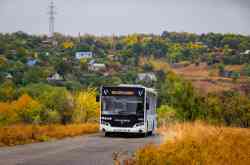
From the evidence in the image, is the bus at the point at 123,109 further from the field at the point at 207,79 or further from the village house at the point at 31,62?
the village house at the point at 31,62

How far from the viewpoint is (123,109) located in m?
33.3

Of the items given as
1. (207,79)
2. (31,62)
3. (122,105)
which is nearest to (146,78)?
(207,79)

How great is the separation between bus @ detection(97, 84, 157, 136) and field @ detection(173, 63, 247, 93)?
87403 millimetres

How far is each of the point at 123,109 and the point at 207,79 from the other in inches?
4416

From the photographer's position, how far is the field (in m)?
132

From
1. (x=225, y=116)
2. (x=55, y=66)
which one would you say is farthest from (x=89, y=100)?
(x=55, y=66)

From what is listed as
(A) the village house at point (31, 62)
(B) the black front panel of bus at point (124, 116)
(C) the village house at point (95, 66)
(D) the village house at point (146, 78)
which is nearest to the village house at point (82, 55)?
(C) the village house at point (95, 66)

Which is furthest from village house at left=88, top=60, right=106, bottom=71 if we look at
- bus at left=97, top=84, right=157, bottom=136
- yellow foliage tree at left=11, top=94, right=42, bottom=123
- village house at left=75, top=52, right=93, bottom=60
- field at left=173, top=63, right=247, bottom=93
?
bus at left=97, top=84, right=157, bottom=136

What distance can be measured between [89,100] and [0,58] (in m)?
80.4

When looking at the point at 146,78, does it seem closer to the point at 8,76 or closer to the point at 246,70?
the point at 246,70

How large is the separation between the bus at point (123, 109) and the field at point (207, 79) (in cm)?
8740

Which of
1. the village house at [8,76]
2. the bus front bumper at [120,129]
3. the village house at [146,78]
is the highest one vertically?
the bus front bumper at [120,129]

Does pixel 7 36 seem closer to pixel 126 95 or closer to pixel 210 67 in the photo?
pixel 210 67

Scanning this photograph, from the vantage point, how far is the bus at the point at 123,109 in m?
33.2
